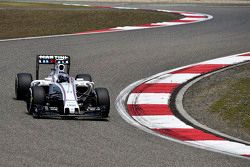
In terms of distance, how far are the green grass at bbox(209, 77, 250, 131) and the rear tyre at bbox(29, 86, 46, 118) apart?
8.09 feet

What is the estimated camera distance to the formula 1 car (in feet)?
36.8

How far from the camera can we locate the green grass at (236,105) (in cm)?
1143

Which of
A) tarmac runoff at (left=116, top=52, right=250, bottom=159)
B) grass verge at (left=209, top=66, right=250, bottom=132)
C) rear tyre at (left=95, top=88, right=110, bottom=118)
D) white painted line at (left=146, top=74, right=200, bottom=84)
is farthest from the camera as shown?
white painted line at (left=146, top=74, right=200, bottom=84)

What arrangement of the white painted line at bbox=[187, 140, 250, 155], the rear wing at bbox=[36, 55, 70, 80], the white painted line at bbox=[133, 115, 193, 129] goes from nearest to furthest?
the white painted line at bbox=[187, 140, 250, 155] < the white painted line at bbox=[133, 115, 193, 129] < the rear wing at bbox=[36, 55, 70, 80]

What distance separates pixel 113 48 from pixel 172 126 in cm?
752

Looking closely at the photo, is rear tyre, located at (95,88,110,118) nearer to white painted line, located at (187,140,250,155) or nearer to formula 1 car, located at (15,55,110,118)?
formula 1 car, located at (15,55,110,118)

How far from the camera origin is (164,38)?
20312 mm

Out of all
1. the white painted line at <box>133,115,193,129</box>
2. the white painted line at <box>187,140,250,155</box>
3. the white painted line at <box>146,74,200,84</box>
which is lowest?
the white painted line at <box>146,74,200,84</box>

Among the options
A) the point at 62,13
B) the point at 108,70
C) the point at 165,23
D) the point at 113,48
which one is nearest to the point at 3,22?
the point at 62,13

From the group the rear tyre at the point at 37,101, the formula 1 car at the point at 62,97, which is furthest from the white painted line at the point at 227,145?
the rear tyre at the point at 37,101

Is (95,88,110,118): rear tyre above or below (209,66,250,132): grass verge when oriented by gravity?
above

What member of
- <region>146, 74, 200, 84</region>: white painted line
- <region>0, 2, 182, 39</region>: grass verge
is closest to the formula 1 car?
<region>146, 74, 200, 84</region>: white painted line

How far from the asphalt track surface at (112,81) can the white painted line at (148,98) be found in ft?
1.07

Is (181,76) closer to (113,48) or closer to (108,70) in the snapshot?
(108,70)
